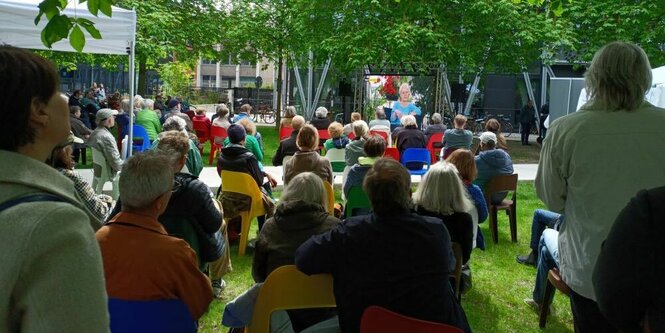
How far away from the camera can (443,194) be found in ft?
14.2

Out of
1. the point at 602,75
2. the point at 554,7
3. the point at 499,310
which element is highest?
the point at 554,7

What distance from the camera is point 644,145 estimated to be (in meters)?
2.54

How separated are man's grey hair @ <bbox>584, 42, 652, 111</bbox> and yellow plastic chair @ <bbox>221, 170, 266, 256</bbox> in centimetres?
394

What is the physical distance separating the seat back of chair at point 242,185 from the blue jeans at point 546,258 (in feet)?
8.98

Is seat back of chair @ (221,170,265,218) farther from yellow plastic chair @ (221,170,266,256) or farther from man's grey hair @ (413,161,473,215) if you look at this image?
man's grey hair @ (413,161,473,215)

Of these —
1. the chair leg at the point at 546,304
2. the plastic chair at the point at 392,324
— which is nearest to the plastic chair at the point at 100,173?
the chair leg at the point at 546,304

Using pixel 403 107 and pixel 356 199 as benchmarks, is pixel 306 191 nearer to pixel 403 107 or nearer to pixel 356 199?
pixel 356 199

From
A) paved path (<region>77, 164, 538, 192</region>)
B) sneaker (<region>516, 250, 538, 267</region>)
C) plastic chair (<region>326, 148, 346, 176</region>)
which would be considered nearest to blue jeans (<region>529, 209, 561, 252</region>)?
sneaker (<region>516, 250, 538, 267</region>)

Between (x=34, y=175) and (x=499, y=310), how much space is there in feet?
14.6

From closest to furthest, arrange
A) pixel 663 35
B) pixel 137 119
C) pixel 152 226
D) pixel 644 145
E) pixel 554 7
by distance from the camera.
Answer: pixel 644 145, pixel 152 226, pixel 554 7, pixel 137 119, pixel 663 35

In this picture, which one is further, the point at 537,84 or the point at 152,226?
the point at 537,84

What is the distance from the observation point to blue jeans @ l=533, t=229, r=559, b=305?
4.21 meters

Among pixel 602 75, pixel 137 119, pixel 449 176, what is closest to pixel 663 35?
pixel 137 119

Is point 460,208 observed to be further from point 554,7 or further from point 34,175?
point 34,175
